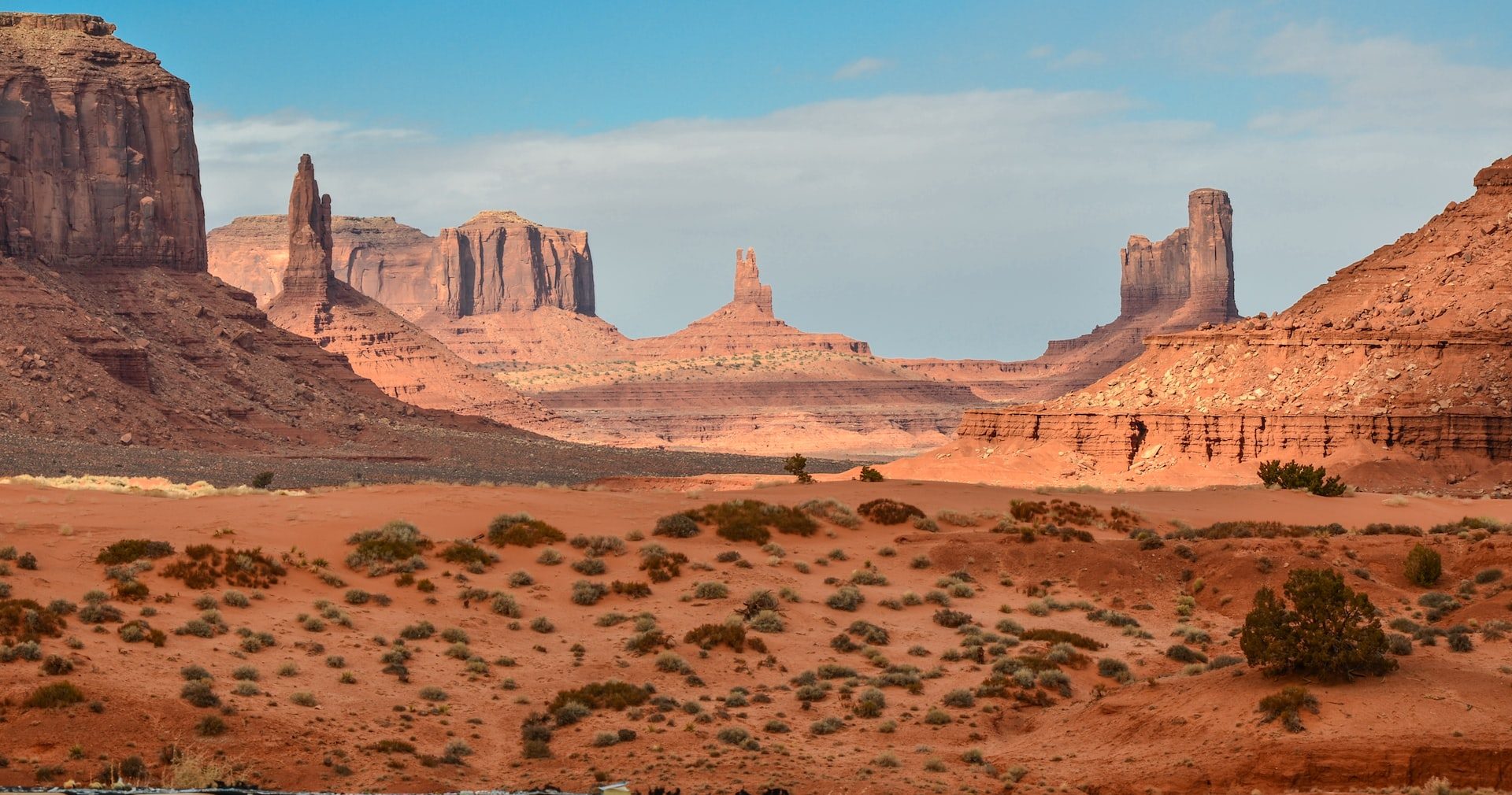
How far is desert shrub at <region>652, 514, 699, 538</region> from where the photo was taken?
115ft

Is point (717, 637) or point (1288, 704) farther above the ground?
point (717, 637)

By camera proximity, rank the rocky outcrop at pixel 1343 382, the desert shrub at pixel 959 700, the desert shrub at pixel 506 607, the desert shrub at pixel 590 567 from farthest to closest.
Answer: the rocky outcrop at pixel 1343 382
the desert shrub at pixel 590 567
the desert shrub at pixel 506 607
the desert shrub at pixel 959 700

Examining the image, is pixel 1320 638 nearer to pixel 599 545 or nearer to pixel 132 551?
pixel 599 545

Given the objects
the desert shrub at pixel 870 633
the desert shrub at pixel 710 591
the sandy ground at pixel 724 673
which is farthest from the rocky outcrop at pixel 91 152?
the desert shrub at pixel 870 633

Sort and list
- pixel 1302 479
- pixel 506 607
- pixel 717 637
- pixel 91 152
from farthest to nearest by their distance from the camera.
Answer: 1. pixel 91 152
2. pixel 1302 479
3. pixel 506 607
4. pixel 717 637

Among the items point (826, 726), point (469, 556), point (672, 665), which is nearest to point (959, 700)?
point (826, 726)

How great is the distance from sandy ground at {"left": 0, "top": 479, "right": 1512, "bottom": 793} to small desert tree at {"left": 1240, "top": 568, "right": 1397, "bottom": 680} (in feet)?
0.96

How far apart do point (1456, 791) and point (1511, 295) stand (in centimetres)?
4808

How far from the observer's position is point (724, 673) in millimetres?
25641

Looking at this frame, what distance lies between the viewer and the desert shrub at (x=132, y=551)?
28.0 metres

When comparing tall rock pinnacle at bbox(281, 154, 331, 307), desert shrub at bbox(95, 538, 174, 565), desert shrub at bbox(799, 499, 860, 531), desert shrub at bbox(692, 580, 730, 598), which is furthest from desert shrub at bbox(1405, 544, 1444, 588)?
tall rock pinnacle at bbox(281, 154, 331, 307)

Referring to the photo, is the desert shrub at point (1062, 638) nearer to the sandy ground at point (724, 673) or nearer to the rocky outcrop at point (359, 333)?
the sandy ground at point (724, 673)

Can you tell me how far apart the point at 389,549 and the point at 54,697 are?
10539 millimetres

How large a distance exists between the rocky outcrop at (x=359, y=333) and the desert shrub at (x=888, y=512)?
98454 millimetres
